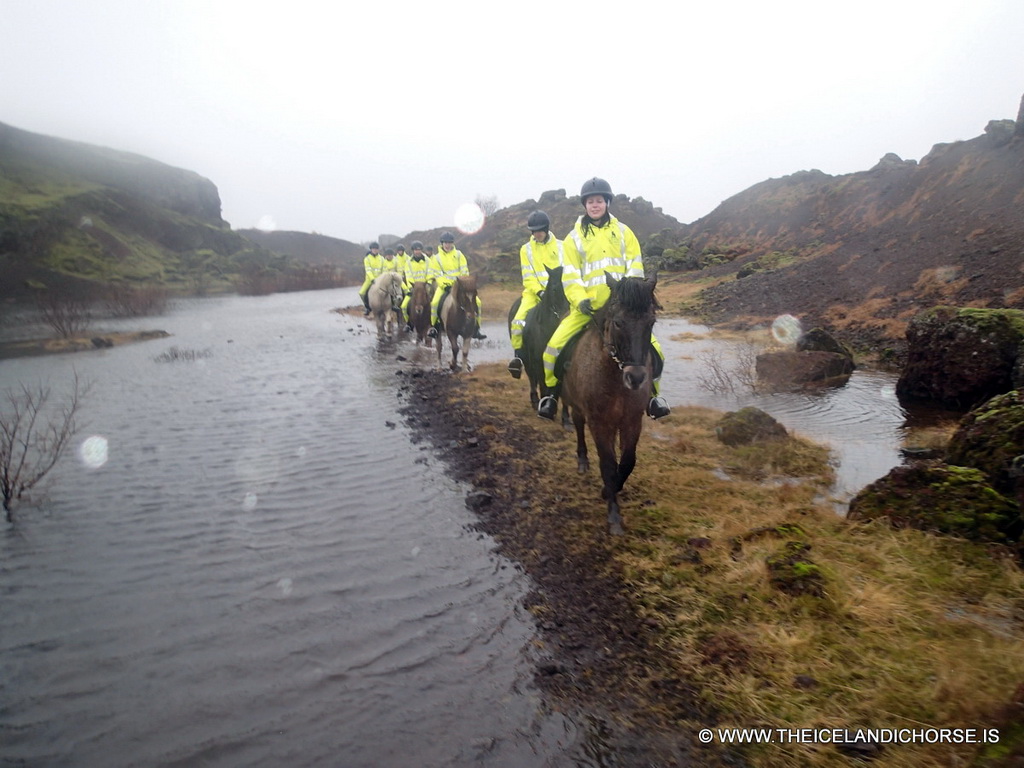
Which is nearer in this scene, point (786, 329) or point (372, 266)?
point (786, 329)

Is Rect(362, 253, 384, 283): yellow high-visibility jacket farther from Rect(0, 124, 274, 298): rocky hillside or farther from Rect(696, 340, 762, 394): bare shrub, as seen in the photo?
Rect(0, 124, 274, 298): rocky hillside

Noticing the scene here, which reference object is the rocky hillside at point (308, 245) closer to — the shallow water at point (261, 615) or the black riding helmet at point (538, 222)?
the black riding helmet at point (538, 222)

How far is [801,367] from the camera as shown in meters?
11.5

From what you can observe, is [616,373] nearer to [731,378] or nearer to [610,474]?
[610,474]

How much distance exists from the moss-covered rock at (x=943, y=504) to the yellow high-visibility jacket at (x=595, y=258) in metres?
3.16

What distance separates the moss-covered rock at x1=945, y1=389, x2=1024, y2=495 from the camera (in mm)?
4629

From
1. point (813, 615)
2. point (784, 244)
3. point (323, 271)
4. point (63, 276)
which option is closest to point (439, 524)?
point (813, 615)

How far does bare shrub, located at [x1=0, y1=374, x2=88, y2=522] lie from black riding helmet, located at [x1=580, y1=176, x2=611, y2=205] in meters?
5.89

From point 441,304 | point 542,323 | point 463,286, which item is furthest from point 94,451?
point 441,304

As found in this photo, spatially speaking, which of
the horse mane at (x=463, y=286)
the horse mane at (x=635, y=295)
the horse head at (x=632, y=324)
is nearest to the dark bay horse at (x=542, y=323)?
the horse head at (x=632, y=324)

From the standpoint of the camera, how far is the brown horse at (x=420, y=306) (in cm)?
1636

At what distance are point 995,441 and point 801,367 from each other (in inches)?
272

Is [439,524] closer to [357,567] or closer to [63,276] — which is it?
[357,567]

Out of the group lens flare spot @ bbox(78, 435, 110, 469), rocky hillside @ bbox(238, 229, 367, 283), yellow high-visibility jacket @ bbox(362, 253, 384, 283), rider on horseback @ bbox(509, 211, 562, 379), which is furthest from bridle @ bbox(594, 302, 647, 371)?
rocky hillside @ bbox(238, 229, 367, 283)
